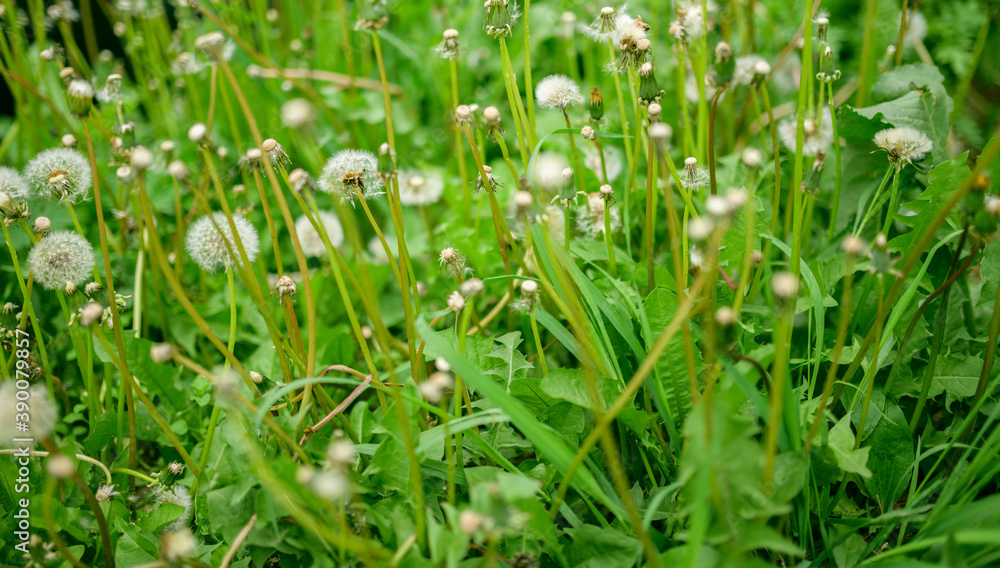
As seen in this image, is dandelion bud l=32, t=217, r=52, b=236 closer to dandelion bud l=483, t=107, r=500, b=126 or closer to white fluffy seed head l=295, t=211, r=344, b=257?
white fluffy seed head l=295, t=211, r=344, b=257

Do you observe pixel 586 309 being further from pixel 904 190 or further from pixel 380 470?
pixel 904 190

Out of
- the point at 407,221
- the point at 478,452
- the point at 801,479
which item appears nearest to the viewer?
the point at 801,479

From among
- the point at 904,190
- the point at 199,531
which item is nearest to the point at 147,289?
the point at 199,531

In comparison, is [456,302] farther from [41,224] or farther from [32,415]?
[41,224]

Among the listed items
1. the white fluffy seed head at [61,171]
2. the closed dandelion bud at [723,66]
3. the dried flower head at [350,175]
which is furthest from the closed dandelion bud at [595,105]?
the white fluffy seed head at [61,171]

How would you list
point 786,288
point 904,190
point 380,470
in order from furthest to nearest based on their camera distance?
point 904,190
point 380,470
point 786,288

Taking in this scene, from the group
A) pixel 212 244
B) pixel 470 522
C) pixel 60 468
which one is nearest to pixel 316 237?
pixel 212 244
